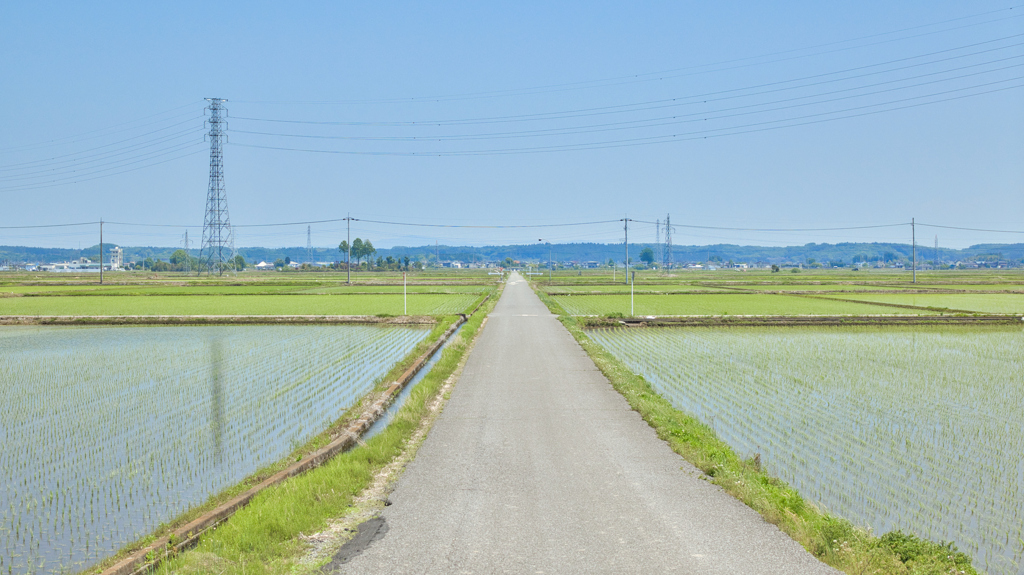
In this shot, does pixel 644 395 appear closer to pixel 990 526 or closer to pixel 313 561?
pixel 990 526

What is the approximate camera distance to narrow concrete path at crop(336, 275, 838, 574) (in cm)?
482

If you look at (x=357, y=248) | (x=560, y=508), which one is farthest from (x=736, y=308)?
(x=357, y=248)

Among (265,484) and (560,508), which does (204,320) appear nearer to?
(265,484)

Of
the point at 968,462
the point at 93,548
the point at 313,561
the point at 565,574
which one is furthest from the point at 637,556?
the point at 968,462

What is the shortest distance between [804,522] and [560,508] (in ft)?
6.75

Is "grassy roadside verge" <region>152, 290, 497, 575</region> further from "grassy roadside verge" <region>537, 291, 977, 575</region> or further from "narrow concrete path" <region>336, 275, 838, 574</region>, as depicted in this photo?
"grassy roadside verge" <region>537, 291, 977, 575</region>

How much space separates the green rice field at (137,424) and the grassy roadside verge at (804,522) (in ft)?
16.5

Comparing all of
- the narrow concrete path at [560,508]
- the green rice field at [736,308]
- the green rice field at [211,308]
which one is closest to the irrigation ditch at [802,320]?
the green rice field at [736,308]

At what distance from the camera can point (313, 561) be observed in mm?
4934

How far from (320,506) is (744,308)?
32068 millimetres

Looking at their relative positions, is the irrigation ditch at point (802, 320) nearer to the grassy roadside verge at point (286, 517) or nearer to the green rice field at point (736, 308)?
the green rice field at point (736, 308)

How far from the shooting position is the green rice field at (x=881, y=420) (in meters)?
6.29

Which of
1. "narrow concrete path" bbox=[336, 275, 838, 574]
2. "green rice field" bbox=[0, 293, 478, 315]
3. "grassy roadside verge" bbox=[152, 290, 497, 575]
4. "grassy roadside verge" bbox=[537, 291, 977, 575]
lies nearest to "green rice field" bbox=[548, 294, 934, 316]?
"green rice field" bbox=[0, 293, 478, 315]

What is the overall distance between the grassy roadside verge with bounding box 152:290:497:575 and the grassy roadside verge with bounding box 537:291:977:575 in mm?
3614
